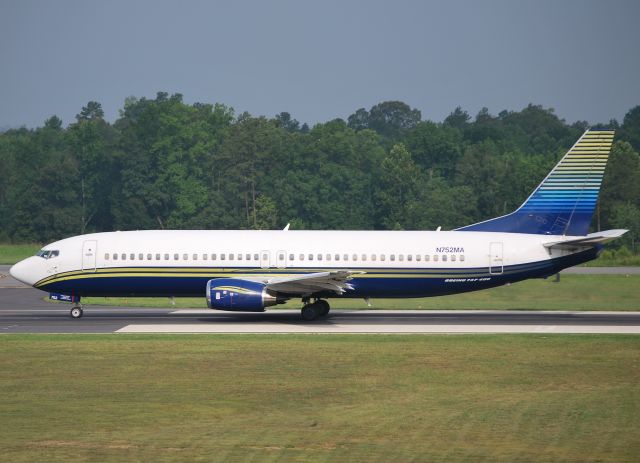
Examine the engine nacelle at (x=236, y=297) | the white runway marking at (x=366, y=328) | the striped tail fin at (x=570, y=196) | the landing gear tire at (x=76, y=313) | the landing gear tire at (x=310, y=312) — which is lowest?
the white runway marking at (x=366, y=328)

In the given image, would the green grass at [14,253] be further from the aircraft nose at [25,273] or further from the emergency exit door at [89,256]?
the emergency exit door at [89,256]

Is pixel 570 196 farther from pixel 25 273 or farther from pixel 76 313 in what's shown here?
pixel 25 273

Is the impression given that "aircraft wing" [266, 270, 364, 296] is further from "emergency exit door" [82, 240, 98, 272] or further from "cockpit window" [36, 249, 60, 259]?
"cockpit window" [36, 249, 60, 259]

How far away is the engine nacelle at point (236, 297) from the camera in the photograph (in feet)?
130

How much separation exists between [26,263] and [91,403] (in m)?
19.1

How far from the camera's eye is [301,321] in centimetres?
4209

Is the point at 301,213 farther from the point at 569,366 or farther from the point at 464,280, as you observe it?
the point at 569,366

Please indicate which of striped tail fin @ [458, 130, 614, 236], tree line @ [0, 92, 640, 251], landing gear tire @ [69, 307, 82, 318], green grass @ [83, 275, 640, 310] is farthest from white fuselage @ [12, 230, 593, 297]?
tree line @ [0, 92, 640, 251]

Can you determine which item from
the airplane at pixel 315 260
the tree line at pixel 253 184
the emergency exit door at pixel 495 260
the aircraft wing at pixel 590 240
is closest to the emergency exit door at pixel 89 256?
the airplane at pixel 315 260

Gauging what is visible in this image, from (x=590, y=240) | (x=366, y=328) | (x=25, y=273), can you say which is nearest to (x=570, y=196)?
(x=590, y=240)

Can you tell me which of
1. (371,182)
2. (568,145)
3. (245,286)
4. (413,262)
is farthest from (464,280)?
(568,145)

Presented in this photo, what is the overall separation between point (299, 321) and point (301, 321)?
0.08 meters

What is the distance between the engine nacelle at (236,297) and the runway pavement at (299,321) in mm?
795

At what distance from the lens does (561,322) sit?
137 ft
